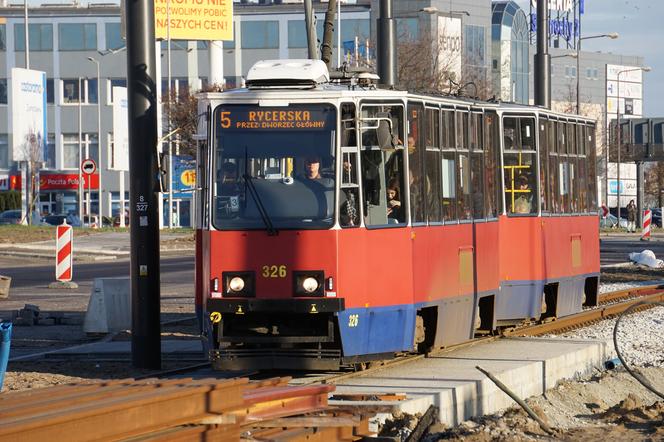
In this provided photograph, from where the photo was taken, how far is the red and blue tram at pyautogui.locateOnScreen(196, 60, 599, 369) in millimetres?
13945

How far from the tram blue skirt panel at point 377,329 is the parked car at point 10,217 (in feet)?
212

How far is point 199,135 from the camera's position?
49.1ft

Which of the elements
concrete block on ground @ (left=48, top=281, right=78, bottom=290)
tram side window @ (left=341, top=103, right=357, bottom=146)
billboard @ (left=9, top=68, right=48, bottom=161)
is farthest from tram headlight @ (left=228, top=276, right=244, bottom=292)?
billboard @ (left=9, top=68, right=48, bottom=161)

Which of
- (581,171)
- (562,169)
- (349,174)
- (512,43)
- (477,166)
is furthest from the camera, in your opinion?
(512,43)

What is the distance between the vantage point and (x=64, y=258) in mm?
30359

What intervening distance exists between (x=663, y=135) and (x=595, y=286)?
3276 cm

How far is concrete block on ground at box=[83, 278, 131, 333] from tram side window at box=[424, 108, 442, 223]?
5386mm

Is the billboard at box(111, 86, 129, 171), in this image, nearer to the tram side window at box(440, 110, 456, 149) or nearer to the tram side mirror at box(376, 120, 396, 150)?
the tram side window at box(440, 110, 456, 149)

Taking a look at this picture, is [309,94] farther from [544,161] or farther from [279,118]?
[544,161]

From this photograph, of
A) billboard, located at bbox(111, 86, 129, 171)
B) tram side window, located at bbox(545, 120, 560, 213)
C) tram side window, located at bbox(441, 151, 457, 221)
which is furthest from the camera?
billboard, located at bbox(111, 86, 129, 171)

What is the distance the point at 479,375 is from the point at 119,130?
4737 cm

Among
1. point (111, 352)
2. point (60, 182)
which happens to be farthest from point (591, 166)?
point (60, 182)

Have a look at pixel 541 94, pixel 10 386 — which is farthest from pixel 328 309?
pixel 541 94

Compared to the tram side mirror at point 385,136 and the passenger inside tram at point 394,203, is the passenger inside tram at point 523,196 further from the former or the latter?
the tram side mirror at point 385,136
